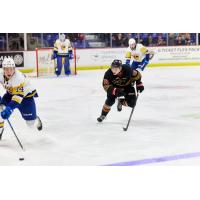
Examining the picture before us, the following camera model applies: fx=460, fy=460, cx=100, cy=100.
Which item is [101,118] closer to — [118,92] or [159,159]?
[118,92]

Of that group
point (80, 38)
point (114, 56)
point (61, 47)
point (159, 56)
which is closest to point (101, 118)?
point (80, 38)

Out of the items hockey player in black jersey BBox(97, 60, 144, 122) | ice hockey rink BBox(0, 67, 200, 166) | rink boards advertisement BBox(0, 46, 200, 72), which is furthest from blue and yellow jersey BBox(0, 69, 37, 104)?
rink boards advertisement BBox(0, 46, 200, 72)

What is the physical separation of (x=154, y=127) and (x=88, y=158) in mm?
954

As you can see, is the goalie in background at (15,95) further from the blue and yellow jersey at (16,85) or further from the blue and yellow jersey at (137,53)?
the blue and yellow jersey at (137,53)

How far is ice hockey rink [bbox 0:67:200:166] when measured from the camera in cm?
Answer: 317

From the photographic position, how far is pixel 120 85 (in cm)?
401

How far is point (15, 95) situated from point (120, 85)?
1064mm

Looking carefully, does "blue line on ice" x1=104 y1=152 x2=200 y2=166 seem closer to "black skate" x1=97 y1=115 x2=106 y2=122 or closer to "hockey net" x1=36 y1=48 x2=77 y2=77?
"black skate" x1=97 y1=115 x2=106 y2=122

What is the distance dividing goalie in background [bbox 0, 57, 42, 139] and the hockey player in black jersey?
0.64 m

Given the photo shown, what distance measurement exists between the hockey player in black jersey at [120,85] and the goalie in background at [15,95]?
64 cm

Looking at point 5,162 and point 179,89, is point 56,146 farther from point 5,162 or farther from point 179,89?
point 179,89

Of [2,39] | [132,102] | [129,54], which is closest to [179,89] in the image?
[129,54]

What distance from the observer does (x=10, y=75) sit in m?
3.26

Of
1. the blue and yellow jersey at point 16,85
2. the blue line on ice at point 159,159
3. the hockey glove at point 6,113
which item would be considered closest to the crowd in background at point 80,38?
the blue and yellow jersey at point 16,85
